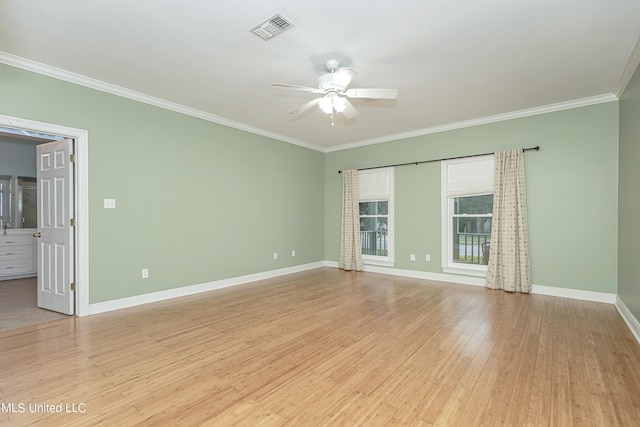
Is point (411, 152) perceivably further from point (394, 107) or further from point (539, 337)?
point (539, 337)

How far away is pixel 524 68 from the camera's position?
132 inches

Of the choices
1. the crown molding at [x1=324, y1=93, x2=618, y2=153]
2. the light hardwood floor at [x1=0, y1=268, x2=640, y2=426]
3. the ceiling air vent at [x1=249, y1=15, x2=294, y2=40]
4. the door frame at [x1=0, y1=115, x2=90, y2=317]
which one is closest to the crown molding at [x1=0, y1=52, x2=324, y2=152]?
the door frame at [x1=0, y1=115, x2=90, y2=317]

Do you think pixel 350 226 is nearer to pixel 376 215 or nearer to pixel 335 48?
pixel 376 215

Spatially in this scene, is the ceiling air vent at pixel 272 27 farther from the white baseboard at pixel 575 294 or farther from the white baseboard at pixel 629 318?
the white baseboard at pixel 575 294

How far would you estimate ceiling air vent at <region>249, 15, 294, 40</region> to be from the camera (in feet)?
8.25

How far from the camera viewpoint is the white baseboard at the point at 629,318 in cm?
298

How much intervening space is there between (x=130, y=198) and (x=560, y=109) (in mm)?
6199

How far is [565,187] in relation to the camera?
4.45m

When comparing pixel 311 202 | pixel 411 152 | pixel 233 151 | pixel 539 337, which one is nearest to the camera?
pixel 539 337

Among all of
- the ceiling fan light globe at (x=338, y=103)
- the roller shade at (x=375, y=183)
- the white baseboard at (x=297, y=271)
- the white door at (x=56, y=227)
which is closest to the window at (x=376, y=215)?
the roller shade at (x=375, y=183)

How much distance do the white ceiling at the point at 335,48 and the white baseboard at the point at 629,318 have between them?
270 cm

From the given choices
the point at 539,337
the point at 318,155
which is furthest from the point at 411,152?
the point at 539,337

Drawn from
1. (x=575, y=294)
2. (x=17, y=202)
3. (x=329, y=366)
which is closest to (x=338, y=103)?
(x=329, y=366)

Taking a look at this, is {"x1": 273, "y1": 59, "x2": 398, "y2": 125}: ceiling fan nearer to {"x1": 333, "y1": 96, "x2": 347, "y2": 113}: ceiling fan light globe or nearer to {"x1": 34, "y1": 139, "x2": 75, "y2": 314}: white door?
{"x1": 333, "y1": 96, "x2": 347, "y2": 113}: ceiling fan light globe
